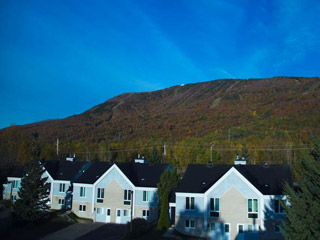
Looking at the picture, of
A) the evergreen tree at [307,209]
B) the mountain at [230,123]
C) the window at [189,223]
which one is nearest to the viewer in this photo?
the evergreen tree at [307,209]

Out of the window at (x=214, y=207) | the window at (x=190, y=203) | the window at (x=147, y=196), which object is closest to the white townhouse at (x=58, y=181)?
the window at (x=147, y=196)

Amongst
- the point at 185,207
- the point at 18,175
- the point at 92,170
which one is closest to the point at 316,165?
the point at 185,207

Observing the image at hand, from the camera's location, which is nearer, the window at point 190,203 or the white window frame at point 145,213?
the window at point 190,203

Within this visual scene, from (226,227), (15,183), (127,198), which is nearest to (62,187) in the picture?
(15,183)

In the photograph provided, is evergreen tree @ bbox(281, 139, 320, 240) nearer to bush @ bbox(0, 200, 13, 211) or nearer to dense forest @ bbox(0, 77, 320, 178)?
dense forest @ bbox(0, 77, 320, 178)

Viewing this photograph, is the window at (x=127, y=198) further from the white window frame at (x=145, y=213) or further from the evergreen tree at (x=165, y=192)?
the evergreen tree at (x=165, y=192)

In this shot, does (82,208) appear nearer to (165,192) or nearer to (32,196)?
(32,196)
